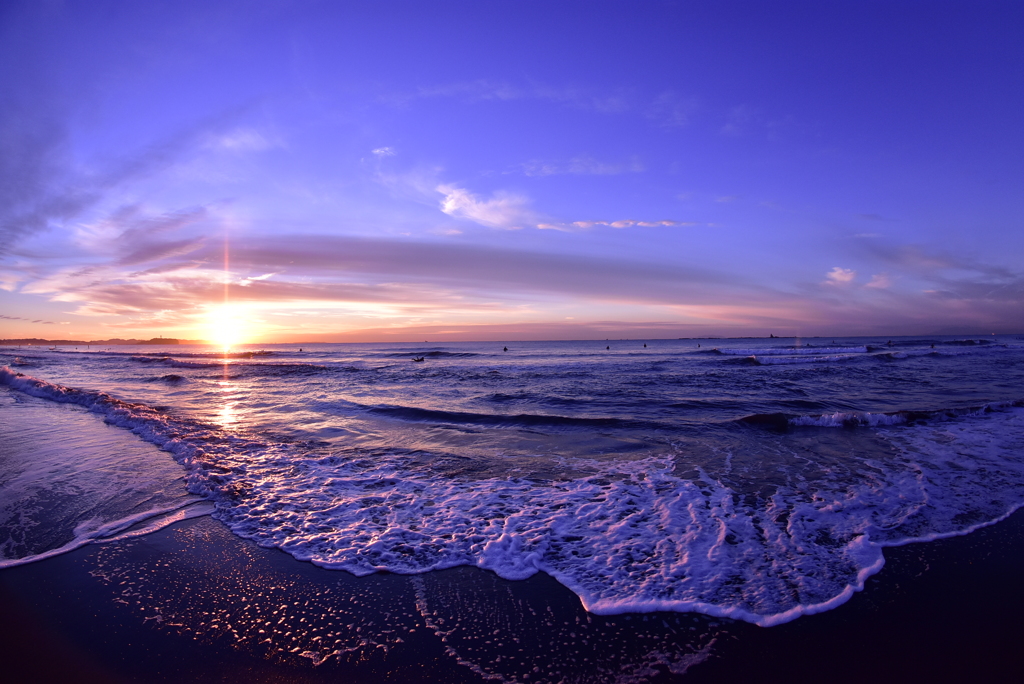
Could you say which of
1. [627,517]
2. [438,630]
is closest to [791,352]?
[627,517]

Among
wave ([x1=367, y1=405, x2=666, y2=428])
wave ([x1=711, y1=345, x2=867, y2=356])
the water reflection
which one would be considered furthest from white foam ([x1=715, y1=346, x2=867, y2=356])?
the water reflection

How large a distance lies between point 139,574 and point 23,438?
354 inches

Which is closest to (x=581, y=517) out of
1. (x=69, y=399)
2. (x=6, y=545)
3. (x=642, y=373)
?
(x=6, y=545)

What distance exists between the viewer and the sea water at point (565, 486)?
4.66 metres

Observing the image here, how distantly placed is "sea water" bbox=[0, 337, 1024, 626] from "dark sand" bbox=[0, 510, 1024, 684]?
33cm

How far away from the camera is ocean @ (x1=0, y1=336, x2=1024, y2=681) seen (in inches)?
176

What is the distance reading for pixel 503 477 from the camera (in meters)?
7.61

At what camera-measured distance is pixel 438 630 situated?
3.50 m

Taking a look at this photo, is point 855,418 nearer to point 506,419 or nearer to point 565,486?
point 506,419

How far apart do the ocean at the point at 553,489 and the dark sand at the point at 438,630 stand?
0.39 ft

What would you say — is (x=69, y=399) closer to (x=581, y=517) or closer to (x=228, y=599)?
(x=228, y=599)

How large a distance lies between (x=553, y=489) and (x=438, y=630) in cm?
371

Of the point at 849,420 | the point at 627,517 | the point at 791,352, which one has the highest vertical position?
the point at 791,352

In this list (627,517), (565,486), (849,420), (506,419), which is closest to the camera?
(627,517)
